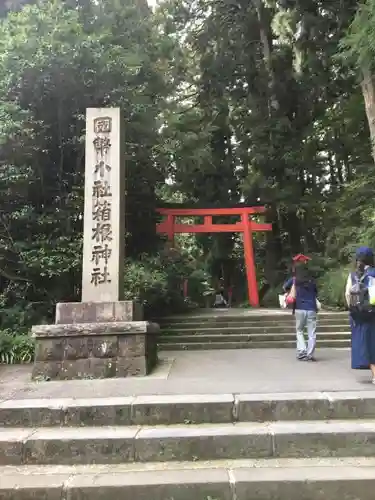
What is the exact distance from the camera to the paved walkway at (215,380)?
4.80 meters

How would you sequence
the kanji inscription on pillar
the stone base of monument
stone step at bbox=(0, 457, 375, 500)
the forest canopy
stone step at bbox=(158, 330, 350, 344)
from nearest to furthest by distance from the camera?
stone step at bbox=(0, 457, 375, 500) < the stone base of monument < the kanji inscription on pillar < stone step at bbox=(158, 330, 350, 344) < the forest canopy

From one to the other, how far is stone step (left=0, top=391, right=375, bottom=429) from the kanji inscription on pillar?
234cm

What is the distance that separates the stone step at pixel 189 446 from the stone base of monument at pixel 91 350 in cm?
209

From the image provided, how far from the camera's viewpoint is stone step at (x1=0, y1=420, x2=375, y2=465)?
367 centimetres

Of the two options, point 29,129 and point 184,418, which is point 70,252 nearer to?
point 29,129

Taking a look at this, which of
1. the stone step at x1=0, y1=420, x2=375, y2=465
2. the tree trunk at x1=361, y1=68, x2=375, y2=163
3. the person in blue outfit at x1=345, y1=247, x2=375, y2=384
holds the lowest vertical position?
the stone step at x1=0, y1=420, x2=375, y2=465

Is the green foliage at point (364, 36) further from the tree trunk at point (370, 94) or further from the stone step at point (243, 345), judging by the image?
the stone step at point (243, 345)

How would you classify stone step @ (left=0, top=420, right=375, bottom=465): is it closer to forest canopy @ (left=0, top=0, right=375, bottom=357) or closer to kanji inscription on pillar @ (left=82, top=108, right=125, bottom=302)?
kanji inscription on pillar @ (left=82, top=108, right=125, bottom=302)

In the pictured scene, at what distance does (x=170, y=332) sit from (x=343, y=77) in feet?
32.4

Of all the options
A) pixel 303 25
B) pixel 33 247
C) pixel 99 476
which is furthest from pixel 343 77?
pixel 99 476

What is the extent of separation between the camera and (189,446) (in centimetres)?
368

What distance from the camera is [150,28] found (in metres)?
12.4

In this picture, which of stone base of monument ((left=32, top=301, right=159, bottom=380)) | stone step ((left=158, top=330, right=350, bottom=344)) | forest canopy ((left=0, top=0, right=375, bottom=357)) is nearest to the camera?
stone base of monument ((left=32, top=301, right=159, bottom=380))

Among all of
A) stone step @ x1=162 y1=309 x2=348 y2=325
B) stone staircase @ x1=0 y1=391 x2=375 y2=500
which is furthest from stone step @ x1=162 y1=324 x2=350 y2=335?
stone staircase @ x1=0 y1=391 x2=375 y2=500
